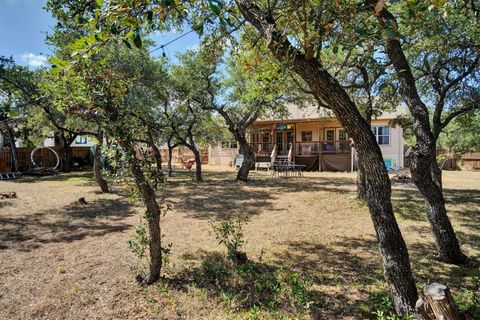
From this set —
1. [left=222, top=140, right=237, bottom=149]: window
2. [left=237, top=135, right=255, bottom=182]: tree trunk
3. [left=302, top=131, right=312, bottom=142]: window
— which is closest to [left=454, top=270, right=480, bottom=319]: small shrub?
[left=237, top=135, right=255, bottom=182]: tree trunk

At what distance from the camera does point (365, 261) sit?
4570 mm

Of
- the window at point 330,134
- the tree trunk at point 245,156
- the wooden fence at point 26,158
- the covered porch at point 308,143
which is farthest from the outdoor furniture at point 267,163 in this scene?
the wooden fence at point 26,158

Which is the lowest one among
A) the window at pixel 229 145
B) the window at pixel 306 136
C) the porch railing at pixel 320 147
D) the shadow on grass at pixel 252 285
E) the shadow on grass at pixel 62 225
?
the shadow on grass at pixel 252 285

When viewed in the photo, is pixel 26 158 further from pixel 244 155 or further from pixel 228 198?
pixel 228 198

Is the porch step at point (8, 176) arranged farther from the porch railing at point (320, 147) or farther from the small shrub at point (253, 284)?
the porch railing at point (320, 147)

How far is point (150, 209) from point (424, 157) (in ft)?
11.7

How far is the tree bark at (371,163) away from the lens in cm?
276

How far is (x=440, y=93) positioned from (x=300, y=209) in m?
4.31

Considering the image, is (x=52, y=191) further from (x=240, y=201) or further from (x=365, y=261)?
(x=365, y=261)

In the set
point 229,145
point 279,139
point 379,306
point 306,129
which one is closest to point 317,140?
point 306,129

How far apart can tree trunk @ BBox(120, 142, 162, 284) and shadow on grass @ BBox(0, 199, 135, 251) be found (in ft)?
9.46

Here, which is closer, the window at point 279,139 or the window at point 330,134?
the window at point 330,134

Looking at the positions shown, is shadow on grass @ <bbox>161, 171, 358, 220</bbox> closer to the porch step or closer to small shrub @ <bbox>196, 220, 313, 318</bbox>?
small shrub @ <bbox>196, 220, 313, 318</bbox>

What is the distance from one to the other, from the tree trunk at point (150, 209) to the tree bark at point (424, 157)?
11.0 ft
